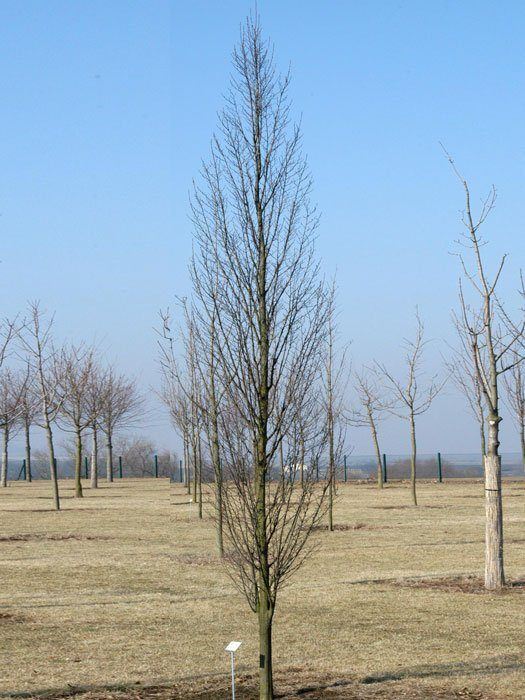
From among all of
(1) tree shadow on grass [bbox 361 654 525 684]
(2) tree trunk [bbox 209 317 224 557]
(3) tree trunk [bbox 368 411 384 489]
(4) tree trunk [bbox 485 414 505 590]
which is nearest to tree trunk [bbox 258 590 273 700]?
(2) tree trunk [bbox 209 317 224 557]

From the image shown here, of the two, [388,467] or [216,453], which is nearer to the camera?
[216,453]

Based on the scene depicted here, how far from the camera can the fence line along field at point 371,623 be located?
770 cm

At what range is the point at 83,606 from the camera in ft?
38.2

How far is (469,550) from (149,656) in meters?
9.14

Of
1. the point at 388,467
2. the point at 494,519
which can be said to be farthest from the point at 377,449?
the point at 494,519

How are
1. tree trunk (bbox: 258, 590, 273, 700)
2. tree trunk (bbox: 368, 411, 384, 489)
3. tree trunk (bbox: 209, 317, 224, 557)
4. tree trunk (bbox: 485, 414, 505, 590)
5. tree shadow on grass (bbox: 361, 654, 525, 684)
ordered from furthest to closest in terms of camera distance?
1. tree trunk (bbox: 368, 411, 384, 489)
2. tree trunk (bbox: 485, 414, 505, 590)
3. tree shadow on grass (bbox: 361, 654, 525, 684)
4. tree trunk (bbox: 209, 317, 224, 557)
5. tree trunk (bbox: 258, 590, 273, 700)

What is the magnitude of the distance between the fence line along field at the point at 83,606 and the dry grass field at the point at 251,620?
2 centimetres

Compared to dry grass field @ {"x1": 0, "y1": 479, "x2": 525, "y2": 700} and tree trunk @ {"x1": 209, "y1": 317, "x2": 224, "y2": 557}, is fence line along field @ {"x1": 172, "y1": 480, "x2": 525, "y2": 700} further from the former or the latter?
tree trunk @ {"x1": 209, "y1": 317, "x2": 224, "y2": 557}

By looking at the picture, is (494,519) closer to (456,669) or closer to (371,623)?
(371,623)

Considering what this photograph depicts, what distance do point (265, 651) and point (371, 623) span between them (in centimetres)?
361

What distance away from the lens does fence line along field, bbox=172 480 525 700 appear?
770cm

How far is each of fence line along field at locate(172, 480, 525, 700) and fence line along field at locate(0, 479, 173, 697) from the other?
359 mm

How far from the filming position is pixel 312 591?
12.5 meters

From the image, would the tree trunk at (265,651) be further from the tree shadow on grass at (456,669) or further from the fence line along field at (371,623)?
the tree shadow on grass at (456,669)
